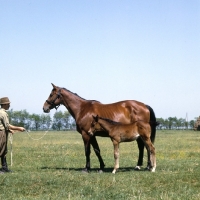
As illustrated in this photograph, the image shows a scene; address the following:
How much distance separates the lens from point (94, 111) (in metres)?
13.2

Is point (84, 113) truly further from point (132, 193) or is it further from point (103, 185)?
point (132, 193)

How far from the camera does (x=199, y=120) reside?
3262cm

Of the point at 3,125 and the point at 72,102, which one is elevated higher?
the point at 72,102

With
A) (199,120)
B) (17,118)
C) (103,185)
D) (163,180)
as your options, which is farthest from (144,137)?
(17,118)

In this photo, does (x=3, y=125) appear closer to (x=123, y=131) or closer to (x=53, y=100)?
(x=53, y=100)

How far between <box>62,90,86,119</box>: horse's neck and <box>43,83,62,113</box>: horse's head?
204 millimetres

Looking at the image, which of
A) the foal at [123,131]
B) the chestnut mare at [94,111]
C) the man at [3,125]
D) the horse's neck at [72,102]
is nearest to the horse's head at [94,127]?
the foal at [123,131]

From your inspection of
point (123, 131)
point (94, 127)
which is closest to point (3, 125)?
point (94, 127)

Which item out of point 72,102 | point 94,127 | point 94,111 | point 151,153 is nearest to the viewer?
point 151,153

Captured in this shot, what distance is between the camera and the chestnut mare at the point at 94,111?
13062 millimetres

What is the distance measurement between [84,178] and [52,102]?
13.7 ft

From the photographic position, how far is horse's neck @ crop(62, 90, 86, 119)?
13.6m

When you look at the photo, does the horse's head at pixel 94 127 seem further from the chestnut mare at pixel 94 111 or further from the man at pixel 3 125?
the man at pixel 3 125

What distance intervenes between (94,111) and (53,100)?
1.76m
